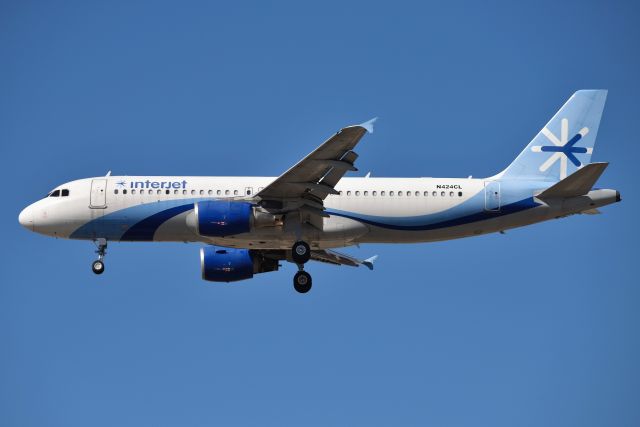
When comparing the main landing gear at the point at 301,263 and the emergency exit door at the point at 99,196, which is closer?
the main landing gear at the point at 301,263

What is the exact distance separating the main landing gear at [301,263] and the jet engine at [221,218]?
2.35m

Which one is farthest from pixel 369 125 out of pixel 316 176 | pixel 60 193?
pixel 60 193

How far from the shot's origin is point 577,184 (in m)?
45.5

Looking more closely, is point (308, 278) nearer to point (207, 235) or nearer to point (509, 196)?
point (207, 235)

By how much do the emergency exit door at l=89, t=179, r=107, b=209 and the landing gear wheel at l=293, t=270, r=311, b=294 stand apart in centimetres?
875

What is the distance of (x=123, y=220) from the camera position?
4725cm

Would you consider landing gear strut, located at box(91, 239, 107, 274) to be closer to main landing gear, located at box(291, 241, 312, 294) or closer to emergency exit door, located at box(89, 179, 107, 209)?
emergency exit door, located at box(89, 179, 107, 209)

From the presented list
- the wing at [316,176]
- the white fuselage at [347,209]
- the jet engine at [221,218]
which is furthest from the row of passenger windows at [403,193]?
the jet engine at [221,218]

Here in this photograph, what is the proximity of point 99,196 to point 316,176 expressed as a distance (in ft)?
32.1

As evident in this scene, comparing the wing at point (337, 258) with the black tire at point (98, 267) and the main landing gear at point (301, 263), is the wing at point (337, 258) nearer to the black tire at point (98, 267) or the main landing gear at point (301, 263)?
the main landing gear at point (301, 263)

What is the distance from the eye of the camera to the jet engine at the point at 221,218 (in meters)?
45.0

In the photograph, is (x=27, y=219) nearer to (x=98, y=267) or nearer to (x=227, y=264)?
(x=98, y=267)

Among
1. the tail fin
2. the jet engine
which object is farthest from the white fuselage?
the jet engine

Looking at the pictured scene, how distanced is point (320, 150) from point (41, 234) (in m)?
14.1
